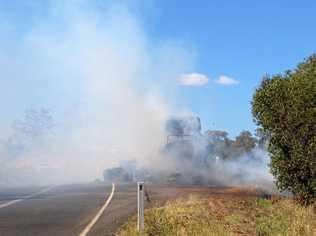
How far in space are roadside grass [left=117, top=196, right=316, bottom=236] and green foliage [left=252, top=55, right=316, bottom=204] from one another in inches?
29.1

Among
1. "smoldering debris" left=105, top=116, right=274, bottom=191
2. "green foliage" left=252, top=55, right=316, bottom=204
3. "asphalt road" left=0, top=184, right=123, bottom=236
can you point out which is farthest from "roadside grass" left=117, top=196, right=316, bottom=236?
"smoldering debris" left=105, top=116, right=274, bottom=191

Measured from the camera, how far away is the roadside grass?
12.4 meters

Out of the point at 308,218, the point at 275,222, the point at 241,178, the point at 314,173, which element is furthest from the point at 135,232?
the point at 241,178

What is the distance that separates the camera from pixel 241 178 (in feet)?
136

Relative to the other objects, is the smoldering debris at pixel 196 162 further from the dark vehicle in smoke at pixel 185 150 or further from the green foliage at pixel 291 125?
the green foliage at pixel 291 125

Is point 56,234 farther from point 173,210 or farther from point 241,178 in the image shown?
point 241,178

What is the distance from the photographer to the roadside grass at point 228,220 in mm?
12398

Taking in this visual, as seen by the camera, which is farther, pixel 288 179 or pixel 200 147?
pixel 200 147

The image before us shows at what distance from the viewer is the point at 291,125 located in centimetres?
1606

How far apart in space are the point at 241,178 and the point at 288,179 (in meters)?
25.0

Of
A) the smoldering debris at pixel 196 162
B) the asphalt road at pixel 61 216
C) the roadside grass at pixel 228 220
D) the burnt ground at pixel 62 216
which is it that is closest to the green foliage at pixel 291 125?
the roadside grass at pixel 228 220

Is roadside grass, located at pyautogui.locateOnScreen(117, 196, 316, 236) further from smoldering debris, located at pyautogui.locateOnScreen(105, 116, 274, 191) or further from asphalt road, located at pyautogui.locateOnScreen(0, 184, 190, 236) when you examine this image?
smoldering debris, located at pyautogui.locateOnScreen(105, 116, 274, 191)

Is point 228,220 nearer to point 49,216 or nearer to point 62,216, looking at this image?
point 62,216

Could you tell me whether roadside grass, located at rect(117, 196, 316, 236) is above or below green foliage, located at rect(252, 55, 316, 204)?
below
